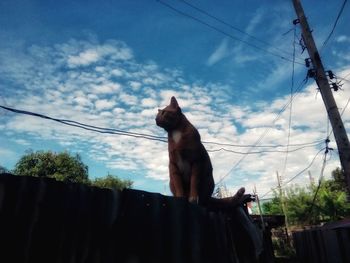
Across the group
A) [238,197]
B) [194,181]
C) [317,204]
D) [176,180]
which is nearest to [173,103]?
[176,180]

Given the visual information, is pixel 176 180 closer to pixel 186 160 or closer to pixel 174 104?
pixel 186 160

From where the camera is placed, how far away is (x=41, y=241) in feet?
6.97

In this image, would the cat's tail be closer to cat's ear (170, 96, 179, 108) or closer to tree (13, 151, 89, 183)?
cat's ear (170, 96, 179, 108)

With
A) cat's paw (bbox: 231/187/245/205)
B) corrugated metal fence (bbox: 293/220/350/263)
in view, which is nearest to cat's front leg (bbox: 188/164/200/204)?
cat's paw (bbox: 231/187/245/205)

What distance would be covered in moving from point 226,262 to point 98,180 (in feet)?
99.3

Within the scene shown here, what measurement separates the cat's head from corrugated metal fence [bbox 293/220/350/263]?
263 inches

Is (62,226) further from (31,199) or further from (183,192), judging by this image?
(183,192)

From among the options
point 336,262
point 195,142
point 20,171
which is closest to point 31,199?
point 195,142

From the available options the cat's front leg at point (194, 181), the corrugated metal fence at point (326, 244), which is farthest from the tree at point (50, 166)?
the cat's front leg at point (194, 181)

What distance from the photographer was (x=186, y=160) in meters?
5.37

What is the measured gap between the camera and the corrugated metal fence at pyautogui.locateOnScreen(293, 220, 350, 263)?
30.7ft

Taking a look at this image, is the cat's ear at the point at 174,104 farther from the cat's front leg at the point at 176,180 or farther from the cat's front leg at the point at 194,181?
the cat's front leg at the point at 194,181

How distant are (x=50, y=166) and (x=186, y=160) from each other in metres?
23.8

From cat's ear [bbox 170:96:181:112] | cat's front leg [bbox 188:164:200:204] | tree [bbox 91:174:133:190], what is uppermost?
tree [bbox 91:174:133:190]
